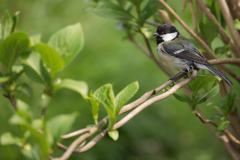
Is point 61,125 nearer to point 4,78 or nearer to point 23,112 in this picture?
point 23,112

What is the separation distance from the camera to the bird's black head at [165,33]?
6.38 ft

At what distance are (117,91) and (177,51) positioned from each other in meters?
0.57

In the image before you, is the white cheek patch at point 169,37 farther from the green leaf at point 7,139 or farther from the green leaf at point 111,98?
the green leaf at point 7,139

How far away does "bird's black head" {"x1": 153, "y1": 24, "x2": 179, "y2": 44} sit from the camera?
6.38ft

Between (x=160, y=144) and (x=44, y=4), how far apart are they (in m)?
1.72

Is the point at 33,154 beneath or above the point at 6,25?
beneath

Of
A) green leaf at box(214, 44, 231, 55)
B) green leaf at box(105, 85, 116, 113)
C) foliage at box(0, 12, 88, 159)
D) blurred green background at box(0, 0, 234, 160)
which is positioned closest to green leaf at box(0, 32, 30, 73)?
foliage at box(0, 12, 88, 159)

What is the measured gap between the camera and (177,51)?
7.89 feet

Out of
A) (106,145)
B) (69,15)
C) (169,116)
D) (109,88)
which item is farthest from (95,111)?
(69,15)

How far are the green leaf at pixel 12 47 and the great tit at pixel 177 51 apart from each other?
1.17 meters

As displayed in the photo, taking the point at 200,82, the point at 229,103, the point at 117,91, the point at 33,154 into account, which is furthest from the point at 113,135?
the point at 117,91

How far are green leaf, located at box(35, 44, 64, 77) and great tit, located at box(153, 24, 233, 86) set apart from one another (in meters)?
1.16

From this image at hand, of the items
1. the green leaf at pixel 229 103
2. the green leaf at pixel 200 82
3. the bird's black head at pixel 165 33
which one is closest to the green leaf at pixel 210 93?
the green leaf at pixel 200 82

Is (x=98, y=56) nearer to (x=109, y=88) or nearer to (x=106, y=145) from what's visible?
(x=106, y=145)
